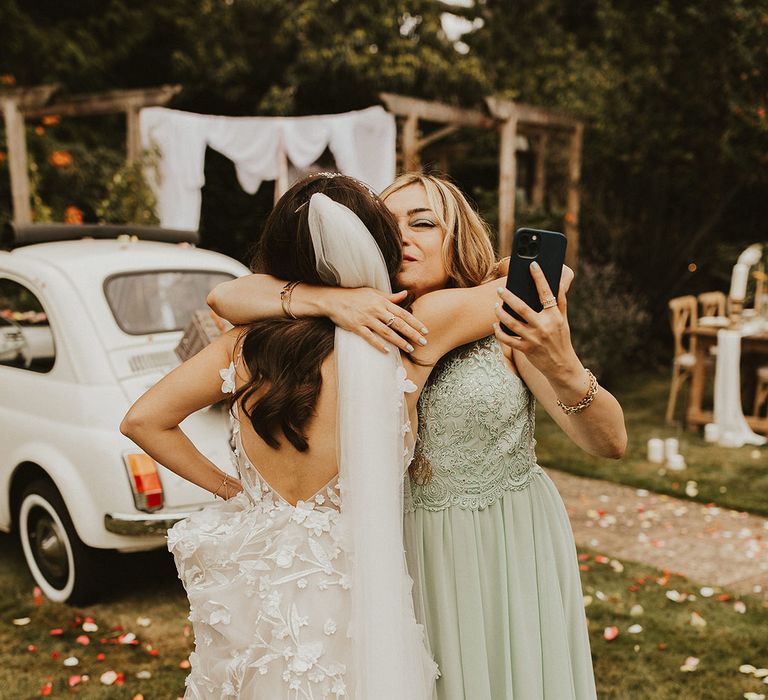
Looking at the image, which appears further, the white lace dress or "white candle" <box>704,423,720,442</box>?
"white candle" <box>704,423,720,442</box>

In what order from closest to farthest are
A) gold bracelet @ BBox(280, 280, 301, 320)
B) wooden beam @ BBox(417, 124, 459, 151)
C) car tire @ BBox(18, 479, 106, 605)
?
gold bracelet @ BBox(280, 280, 301, 320), car tire @ BBox(18, 479, 106, 605), wooden beam @ BBox(417, 124, 459, 151)

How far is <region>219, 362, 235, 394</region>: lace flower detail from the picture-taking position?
190cm

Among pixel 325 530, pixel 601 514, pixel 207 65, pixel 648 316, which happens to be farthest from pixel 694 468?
pixel 207 65

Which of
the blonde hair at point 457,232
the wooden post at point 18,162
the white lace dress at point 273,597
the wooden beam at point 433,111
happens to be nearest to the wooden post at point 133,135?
the wooden post at point 18,162

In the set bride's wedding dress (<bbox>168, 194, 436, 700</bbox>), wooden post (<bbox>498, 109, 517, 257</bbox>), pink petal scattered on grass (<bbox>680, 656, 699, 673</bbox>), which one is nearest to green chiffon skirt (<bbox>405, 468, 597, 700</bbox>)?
bride's wedding dress (<bbox>168, 194, 436, 700</bbox>)

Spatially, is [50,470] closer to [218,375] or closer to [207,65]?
[218,375]

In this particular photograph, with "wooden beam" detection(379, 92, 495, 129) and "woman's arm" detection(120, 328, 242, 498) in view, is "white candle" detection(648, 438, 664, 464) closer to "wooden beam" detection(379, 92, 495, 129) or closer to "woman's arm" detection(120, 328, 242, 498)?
"wooden beam" detection(379, 92, 495, 129)

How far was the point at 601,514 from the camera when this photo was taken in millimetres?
5891

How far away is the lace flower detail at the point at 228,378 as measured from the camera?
1904 mm

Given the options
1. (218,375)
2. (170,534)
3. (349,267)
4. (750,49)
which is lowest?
(170,534)

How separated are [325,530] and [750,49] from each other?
10.9 metres

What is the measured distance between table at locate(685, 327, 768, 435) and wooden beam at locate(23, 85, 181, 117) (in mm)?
6339

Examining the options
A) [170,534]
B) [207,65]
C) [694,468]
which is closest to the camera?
[170,534]

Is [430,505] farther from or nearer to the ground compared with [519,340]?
nearer to the ground
